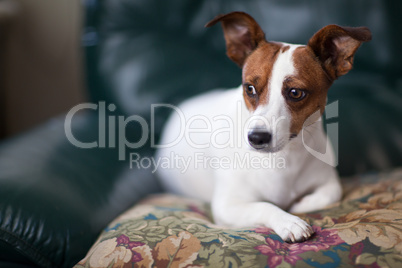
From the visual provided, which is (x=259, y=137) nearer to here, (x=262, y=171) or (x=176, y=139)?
(x=262, y=171)

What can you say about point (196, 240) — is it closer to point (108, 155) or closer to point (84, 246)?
point (84, 246)

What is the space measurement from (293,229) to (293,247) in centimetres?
5

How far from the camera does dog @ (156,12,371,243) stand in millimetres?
1147

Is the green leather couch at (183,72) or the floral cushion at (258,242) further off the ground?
the green leather couch at (183,72)

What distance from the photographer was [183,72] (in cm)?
204

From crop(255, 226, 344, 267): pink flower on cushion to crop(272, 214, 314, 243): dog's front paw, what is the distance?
0.01m

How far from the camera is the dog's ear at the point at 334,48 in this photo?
1.16m

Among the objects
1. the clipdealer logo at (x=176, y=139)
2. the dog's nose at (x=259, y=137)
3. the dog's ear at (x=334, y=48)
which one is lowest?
the clipdealer logo at (x=176, y=139)

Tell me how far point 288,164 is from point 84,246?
0.72 m

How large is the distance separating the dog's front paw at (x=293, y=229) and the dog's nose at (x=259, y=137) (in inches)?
8.8

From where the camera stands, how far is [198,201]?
5.31 feet

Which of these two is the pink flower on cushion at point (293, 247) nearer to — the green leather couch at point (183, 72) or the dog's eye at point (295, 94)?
the dog's eye at point (295, 94)

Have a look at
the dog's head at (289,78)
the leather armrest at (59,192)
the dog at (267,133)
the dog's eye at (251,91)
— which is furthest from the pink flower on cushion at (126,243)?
the dog's eye at (251,91)

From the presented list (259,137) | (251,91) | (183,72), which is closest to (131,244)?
(259,137)
